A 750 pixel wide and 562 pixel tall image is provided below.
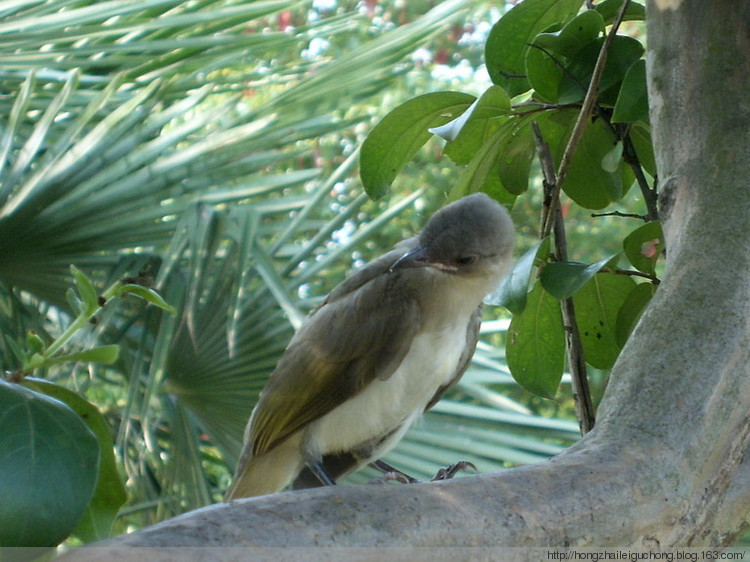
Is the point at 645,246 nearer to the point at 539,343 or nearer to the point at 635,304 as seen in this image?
the point at 635,304

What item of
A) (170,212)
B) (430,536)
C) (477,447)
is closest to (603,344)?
(430,536)

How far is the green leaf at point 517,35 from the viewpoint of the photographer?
1.52 metres

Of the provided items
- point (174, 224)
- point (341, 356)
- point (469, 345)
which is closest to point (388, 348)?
point (341, 356)

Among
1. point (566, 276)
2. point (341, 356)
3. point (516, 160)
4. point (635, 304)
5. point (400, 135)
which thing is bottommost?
point (341, 356)

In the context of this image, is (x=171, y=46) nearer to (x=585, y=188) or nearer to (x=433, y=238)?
(x=433, y=238)

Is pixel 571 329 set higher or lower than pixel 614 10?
lower

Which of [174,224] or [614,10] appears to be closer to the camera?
[614,10]

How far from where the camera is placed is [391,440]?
6.41ft

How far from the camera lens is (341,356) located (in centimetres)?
184

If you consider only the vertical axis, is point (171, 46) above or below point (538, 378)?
above

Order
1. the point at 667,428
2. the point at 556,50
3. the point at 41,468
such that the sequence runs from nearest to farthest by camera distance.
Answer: the point at 41,468
the point at 667,428
the point at 556,50

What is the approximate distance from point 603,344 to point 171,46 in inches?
95.8

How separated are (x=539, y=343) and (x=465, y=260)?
1.03ft

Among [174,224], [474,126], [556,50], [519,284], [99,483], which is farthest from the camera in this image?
[174,224]
